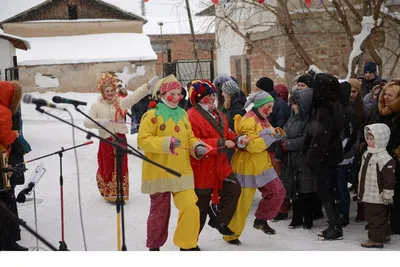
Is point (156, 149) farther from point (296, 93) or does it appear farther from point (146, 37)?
point (146, 37)

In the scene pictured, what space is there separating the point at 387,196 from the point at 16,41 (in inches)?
96.1

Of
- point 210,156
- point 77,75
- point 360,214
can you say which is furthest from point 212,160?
point 360,214

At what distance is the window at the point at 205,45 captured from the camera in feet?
21.8

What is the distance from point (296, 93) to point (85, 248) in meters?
1.70

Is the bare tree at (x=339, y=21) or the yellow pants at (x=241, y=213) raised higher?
the bare tree at (x=339, y=21)

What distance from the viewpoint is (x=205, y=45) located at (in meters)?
6.87

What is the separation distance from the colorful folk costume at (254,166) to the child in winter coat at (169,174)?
1.50 ft

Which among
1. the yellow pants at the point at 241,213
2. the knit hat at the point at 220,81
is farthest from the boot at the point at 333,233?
the knit hat at the point at 220,81

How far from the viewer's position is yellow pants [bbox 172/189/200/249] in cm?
363

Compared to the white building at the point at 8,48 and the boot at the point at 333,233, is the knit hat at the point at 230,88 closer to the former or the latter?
the boot at the point at 333,233

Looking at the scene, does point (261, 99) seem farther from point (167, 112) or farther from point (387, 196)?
point (387, 196)
